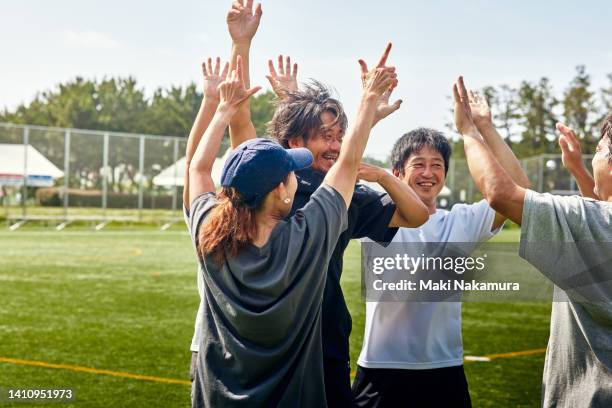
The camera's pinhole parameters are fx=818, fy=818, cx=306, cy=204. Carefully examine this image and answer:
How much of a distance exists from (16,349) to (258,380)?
5.84 m

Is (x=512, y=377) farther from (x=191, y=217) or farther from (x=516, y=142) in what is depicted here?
(x=516, y=142)

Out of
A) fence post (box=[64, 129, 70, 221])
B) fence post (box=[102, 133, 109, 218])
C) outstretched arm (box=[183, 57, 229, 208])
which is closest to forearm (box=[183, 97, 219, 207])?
outstretched arm (box=[183, 57, 229, 208])

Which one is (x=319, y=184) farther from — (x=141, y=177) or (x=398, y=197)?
(x=141, y=177)

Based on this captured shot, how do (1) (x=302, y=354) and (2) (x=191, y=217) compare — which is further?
(2) (x=191, y=217)

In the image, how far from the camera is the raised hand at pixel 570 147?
3184mm

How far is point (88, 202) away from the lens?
26484 millimetres

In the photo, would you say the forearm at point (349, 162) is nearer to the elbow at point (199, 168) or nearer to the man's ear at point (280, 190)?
the man's ear at point (280, 190)

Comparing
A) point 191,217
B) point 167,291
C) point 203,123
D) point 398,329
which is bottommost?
point 167,291

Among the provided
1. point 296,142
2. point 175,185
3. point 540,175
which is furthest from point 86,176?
point 296,142

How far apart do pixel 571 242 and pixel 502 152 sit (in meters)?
0.64

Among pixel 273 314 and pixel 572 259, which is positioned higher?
pixel 572 259

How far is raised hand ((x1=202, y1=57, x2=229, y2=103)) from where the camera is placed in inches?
130

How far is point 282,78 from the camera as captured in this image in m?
3.65

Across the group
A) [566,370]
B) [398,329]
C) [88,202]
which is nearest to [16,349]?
[398,329]
